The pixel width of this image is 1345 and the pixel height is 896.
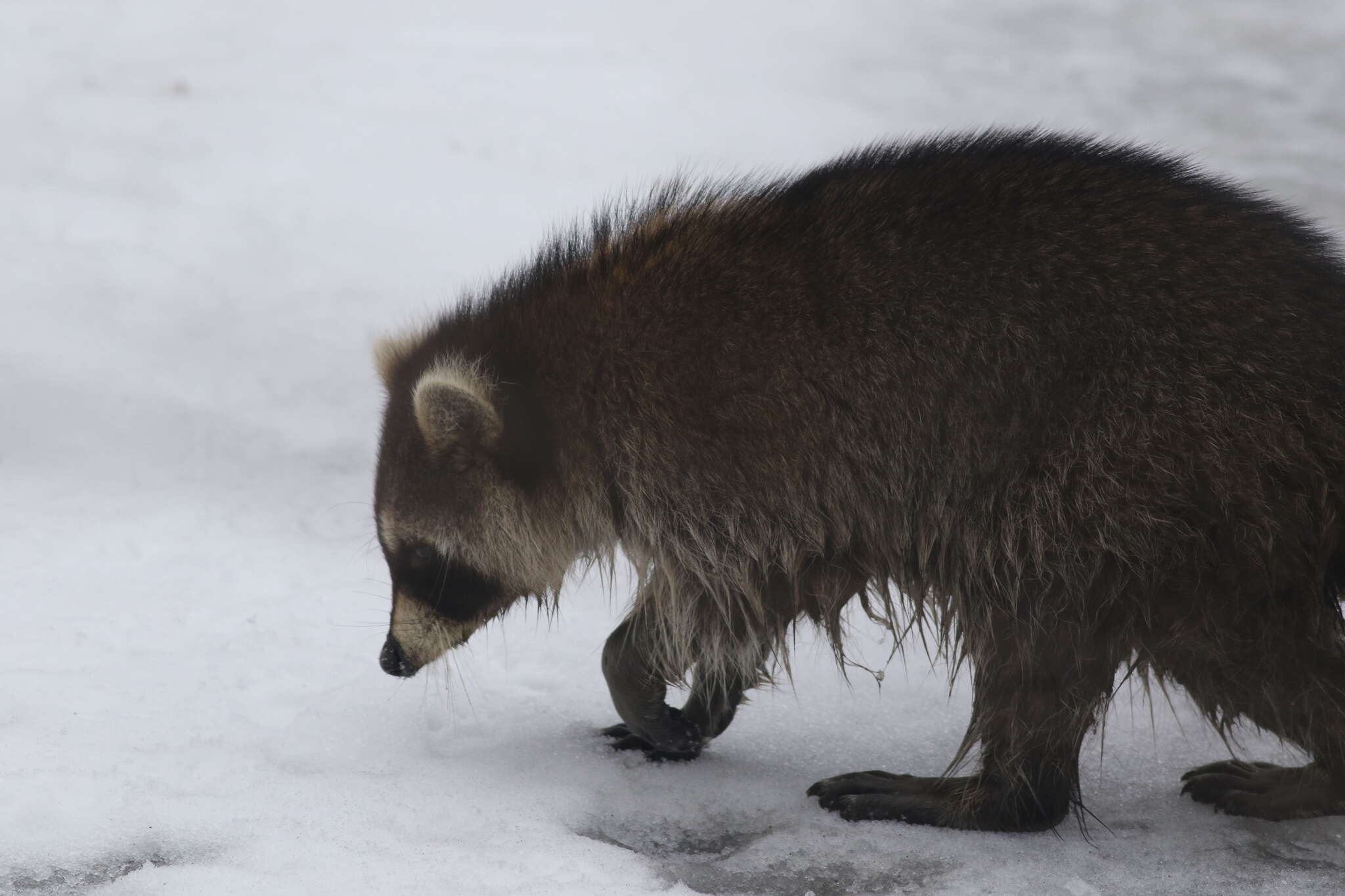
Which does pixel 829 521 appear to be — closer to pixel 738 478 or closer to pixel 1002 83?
pixel 738 478

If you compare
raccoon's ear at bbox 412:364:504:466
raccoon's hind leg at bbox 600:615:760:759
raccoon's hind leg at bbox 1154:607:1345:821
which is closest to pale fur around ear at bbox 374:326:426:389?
raccoon's ear at bbox 412:364:504:466

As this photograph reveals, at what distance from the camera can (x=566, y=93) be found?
6875mm

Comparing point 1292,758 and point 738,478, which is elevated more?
point 738,478

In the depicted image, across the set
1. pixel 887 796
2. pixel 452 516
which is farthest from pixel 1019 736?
pixel 452 516

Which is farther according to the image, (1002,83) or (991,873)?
(1002,83)

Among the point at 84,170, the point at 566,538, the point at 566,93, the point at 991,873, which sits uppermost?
the point at 566,93

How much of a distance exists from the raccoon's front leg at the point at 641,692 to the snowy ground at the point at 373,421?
0.09m

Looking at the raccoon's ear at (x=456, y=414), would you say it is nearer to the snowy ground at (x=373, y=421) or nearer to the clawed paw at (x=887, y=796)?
the snowy ground at (x=373, y=421)

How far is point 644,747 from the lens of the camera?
3.21 m

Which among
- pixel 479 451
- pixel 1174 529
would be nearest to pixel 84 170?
pixel 479 451

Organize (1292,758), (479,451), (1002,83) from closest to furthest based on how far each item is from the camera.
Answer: (479,451) → (1292,758) → (1002,83)

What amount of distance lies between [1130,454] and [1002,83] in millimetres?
5451

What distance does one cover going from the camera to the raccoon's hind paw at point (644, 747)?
318 cm

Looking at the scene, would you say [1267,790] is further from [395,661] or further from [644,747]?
[395,661]
